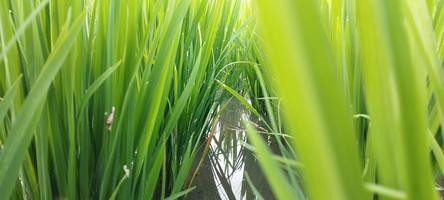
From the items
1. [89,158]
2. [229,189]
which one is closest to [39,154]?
[89,158]

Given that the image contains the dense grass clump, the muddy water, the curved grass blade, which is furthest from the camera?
the muddy water

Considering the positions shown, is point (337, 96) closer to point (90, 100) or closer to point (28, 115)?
point (28, 115)

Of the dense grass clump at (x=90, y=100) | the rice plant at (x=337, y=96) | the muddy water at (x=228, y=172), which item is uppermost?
→ the rice plant at (x=337, y=96)

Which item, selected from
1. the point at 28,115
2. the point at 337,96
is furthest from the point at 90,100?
the point at 337,96

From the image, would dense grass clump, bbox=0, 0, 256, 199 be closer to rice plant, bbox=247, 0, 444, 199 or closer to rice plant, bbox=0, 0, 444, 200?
rice plant, bbox=0, 0, 444, 200

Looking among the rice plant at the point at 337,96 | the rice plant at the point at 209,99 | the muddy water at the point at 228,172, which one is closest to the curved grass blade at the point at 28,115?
the rice plant at the point at 209,99

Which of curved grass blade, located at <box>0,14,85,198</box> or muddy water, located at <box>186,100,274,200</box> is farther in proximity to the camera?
muddy water, located at <box>186,100,274,200</box>

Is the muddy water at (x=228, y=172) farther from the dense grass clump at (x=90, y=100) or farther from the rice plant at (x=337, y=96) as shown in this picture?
the rice plant at (x=337, y=96)

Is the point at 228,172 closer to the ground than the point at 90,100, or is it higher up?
closer to the ground

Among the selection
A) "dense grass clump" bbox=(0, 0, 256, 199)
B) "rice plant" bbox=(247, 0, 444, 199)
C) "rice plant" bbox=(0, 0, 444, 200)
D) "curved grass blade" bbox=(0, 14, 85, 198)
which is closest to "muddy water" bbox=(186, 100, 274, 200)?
"rice plant" bbox=(0, 0, 444, 200)
